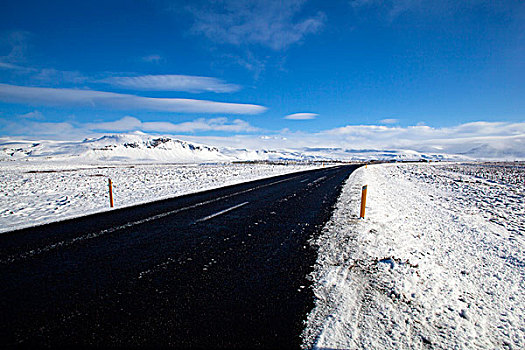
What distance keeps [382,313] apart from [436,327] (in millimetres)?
545

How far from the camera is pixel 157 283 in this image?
12.0 ft

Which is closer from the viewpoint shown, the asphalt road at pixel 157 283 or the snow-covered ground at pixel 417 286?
the asphalt road at pixel 157 283

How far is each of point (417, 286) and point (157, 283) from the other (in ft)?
12.3

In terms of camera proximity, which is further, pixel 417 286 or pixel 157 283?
pixel 417 286

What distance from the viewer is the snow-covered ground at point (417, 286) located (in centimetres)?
271

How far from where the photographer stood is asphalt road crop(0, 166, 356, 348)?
103 inches

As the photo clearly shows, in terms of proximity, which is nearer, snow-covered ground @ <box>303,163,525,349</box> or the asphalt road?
the asphalt road

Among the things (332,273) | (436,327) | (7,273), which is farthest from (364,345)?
(7,273)

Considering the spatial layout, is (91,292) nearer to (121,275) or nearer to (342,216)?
(121,275)

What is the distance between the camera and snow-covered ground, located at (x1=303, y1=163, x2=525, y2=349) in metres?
2.71

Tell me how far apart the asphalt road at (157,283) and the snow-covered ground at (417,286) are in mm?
425

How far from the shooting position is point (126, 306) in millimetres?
3076

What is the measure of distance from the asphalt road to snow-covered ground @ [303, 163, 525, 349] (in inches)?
16.7

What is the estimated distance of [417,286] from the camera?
3783mm
